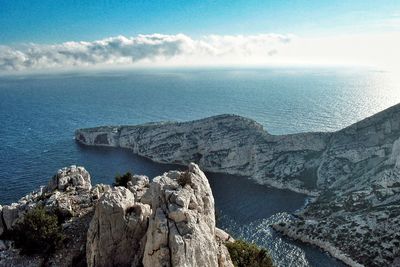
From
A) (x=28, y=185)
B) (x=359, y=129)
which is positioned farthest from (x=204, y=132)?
(x=28, y=185)

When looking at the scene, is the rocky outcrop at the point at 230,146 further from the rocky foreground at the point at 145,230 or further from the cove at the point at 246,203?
the rocky foreground at the point at 145,230

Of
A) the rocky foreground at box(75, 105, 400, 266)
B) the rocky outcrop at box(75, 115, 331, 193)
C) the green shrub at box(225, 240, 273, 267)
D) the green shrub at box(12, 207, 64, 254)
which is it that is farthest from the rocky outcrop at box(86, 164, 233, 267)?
the rocky outcrop at box(75, 115, 331, 193)

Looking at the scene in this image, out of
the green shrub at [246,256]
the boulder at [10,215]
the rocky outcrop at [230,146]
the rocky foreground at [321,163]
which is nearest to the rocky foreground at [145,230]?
the boulder at [10,215]

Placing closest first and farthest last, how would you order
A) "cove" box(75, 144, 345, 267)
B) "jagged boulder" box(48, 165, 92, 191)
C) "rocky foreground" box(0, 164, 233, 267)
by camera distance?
"rocky foreground" box(0, 164, 233, 267)
"jagged boulder" box(48, 165, 92, 191)
"cove" box(75, 144, 345, 267)

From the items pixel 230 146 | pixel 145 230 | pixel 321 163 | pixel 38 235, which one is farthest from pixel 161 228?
pixel 230 146

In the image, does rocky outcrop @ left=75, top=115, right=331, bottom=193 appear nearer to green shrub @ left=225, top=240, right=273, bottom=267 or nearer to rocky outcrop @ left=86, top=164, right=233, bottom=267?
green shrub @ left=225, top=240, right=273, bottom=267

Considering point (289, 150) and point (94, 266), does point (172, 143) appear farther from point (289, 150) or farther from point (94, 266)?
point (94, 266)
